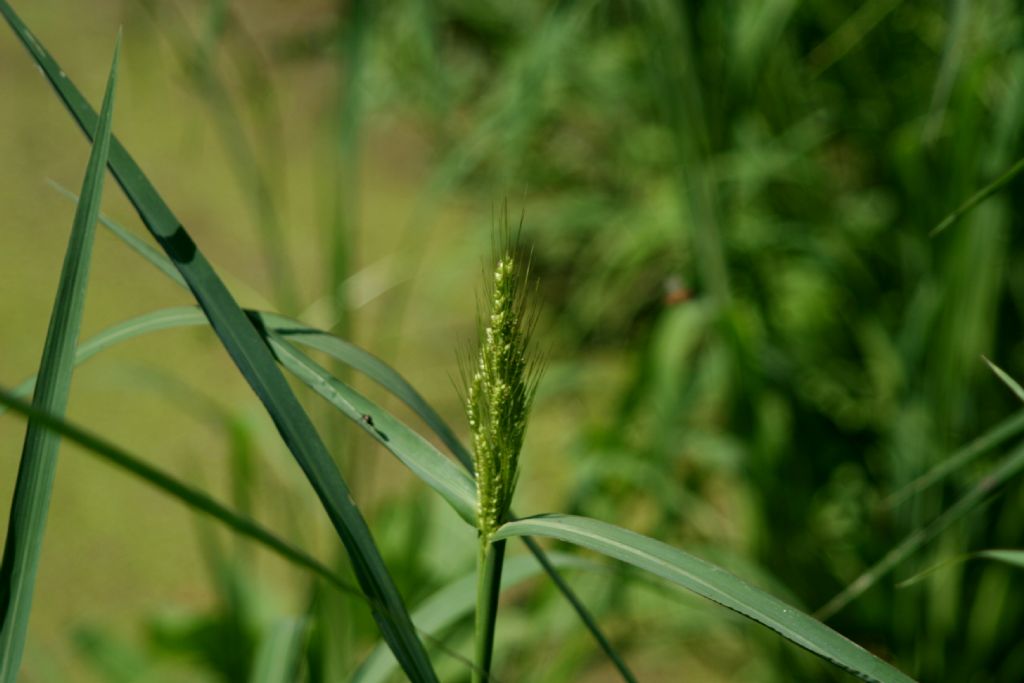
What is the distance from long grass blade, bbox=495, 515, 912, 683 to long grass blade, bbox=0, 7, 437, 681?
2.3 inches

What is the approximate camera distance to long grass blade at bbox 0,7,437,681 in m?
0.46

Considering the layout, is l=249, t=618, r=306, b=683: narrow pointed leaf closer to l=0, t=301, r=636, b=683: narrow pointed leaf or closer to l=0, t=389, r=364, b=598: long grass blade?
l=0, t=301, r=636, b=683: narrow pointed leaf

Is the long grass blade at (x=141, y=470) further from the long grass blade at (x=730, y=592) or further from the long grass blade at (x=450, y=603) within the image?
the long grass blade at (x=450, y=603)

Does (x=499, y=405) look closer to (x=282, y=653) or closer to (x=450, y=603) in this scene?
(x=450, y=603)

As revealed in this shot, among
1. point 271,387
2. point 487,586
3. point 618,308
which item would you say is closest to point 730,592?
point 487,586

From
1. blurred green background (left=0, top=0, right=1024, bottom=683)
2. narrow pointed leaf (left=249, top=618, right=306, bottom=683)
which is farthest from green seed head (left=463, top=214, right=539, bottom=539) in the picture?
narrow pointed leaf (left=249, top=618, right=306, bottom=683)

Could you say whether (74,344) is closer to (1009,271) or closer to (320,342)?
(320,342)

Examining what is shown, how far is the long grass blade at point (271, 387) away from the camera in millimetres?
459

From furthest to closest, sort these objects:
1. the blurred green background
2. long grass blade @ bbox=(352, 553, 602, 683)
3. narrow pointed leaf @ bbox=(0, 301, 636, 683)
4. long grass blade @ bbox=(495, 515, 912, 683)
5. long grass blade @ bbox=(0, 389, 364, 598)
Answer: the blurred green background → long grass blade @ bbox=(352, 553, 602, 683) → narrow pointed leaf @ bbox=(0, 301, 636, 683) → long grass blade @ bbox=(495, 515, 912, 683) → long grass blade @ bbox=(0, 389, 364, 598)

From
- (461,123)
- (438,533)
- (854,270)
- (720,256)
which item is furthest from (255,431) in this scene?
(461,123)

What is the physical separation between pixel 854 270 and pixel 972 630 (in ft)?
1.66

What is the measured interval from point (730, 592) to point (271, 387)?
22cm

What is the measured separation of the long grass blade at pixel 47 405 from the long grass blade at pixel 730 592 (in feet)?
0.72

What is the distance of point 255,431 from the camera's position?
132cm
